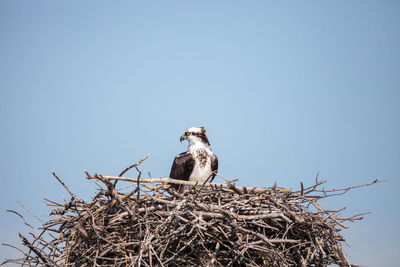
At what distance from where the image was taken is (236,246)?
5645 millimetres

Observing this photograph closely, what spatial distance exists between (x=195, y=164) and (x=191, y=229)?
2799 millimetres

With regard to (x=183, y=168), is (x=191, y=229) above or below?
below

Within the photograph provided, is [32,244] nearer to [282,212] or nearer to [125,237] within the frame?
[125,237]

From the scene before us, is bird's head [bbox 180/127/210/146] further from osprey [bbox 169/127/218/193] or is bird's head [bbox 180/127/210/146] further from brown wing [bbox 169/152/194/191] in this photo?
brown wing [bbox 169/152/194/191]

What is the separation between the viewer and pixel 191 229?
212 inches

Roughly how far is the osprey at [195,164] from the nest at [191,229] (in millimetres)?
1711

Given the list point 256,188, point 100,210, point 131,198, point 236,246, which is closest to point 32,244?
point 100,210

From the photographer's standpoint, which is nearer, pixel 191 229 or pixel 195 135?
pixel 191 229

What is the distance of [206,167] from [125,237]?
108 inches

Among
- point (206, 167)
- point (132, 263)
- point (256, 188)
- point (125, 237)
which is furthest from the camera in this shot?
point (206, 167)

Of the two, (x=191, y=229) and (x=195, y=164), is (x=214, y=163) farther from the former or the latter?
(x=191, y=229)

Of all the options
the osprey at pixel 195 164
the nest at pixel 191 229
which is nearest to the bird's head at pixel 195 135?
the osprey at pixel 195 164

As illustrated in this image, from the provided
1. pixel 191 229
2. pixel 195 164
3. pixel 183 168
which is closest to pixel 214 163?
pixel 195 164

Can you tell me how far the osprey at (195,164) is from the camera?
807 cm
